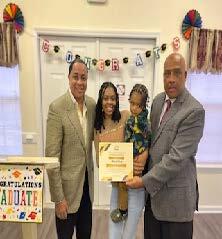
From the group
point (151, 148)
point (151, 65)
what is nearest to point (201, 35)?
point (151, 65)

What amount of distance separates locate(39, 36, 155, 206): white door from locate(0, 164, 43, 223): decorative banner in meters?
1.87

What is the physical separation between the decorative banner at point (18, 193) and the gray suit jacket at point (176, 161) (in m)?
0.61

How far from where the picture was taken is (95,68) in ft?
10.1

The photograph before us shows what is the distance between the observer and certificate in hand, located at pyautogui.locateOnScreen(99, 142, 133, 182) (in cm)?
160

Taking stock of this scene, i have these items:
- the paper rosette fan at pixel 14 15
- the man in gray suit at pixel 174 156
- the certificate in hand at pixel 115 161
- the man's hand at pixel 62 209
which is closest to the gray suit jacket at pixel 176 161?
the man in gray suit at pixel 174 156

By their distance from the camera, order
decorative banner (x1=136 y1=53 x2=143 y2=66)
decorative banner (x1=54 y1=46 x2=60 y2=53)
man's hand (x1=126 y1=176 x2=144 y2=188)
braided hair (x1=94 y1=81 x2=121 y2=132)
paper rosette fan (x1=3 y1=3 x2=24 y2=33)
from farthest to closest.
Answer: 1. decorative banner (x1=136 y1=53 x2=143 y2=66)
2. decorative banner (x1=54 y1=46 x2=60 y2=53)
3. paper rosette fan (x1=3 y1=3 x2=24 y2=33)
4. braided hair (x1=94 y1=81 x2=121 y2=132)
5. man's hand (x1=126 y1=176 x2=144 y2=188)

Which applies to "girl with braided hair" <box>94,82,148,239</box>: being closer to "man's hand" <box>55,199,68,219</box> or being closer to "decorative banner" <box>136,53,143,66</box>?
"man's hand" <box>55,199,68,219</box>

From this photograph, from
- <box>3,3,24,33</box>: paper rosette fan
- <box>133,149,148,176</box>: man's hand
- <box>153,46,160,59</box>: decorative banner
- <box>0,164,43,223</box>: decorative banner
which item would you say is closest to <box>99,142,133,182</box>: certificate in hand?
<box>133,149,148,176</box>: man's hand

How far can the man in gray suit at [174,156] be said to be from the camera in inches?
57.9

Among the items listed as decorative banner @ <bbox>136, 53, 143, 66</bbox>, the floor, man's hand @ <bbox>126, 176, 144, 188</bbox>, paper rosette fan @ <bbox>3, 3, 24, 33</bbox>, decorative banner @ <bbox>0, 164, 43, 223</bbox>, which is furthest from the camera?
decorative banner @ <bbox>136, 53, 143, 66</bbox>

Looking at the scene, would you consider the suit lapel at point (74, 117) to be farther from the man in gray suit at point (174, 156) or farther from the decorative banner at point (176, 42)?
the decorative banner at point (176, 42)

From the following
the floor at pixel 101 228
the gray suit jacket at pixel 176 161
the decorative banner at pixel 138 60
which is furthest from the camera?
the decorative banner at pixel 138 60

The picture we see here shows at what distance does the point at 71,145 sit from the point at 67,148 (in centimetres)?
3

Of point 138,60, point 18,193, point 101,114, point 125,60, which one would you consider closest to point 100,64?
point 125,60
